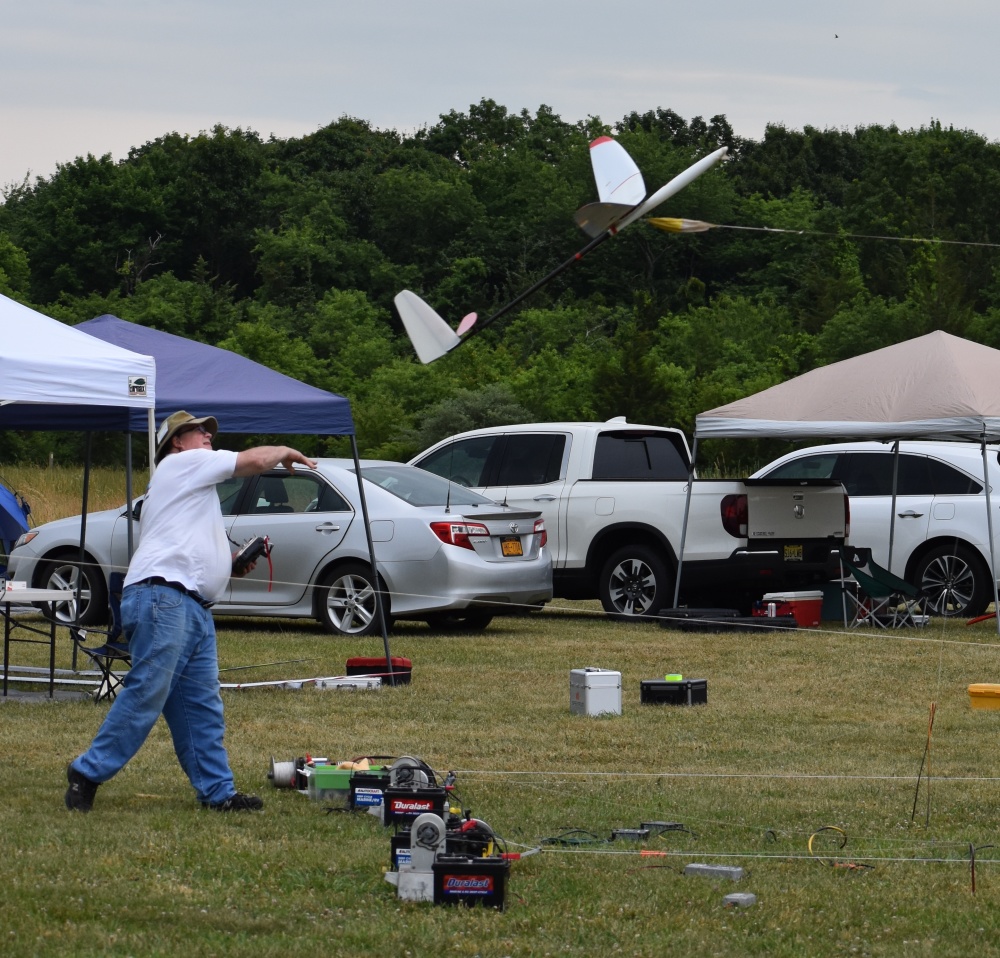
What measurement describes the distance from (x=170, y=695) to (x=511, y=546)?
7458 millimetres

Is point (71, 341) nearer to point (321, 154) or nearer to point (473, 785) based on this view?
point (473, 785)

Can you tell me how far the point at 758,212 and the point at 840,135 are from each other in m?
10.3

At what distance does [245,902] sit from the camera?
5.37 metres

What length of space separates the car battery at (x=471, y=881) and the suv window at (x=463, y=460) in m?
11.1

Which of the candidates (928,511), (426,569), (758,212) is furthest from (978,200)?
(426,569)

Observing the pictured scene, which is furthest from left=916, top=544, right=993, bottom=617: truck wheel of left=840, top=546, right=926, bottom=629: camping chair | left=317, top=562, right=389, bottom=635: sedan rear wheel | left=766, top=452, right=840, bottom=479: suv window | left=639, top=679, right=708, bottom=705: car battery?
left=639, top=679, right=708, bottom=705: car battery

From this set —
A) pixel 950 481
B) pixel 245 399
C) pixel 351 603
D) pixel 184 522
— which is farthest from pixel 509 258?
pixel 184 522

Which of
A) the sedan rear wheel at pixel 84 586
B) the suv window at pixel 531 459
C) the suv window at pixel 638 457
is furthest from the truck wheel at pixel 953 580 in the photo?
the sedan rear wheel at pixel 84 586

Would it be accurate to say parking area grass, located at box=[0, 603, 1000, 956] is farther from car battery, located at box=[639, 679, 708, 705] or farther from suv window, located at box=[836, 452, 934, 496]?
suv window, located at box=[836, 452, 934, 496]

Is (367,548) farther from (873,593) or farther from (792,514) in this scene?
(873,593)

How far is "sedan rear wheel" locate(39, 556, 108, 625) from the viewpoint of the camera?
1505 cm

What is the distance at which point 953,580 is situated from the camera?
15797mm

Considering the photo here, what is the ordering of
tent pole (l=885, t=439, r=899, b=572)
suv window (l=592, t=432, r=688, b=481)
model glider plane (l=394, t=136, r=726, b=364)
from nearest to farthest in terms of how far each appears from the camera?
model glider plane (l=394, t=136, r=726, b=364) → tent pole (l=885, t=439, r=899, b=572) → suv window (l=592, t=432, r=688, b=481)

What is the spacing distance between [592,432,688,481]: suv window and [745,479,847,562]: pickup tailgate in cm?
122
